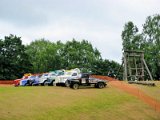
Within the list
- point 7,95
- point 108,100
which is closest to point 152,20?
point 108,100

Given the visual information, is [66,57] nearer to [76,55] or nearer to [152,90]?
[76,55]

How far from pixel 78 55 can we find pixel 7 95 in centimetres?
5864

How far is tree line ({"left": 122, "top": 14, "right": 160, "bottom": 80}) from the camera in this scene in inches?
2894

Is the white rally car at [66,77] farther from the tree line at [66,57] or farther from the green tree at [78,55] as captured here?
the green tree at [78,55]

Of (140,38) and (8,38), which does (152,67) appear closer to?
(140,38)

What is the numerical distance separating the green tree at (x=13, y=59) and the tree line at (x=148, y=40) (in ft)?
71.1

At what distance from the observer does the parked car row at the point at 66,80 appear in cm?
3716

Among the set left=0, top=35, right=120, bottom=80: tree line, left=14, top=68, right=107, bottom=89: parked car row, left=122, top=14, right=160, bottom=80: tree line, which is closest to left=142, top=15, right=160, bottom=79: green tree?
left=122, top=14, right=160, bottom=80: tree line

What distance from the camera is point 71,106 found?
27109 mm

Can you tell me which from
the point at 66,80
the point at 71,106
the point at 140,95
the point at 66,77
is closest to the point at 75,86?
the point at 66,80

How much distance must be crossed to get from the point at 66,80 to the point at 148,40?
42.3m

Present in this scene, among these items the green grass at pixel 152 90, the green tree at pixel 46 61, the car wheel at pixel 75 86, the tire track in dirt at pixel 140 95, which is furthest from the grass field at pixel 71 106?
the green tree at pixel 46 61

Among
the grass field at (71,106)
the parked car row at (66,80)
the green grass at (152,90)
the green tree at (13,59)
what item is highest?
the green tree at (13,59)

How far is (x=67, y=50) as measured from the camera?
290ft
